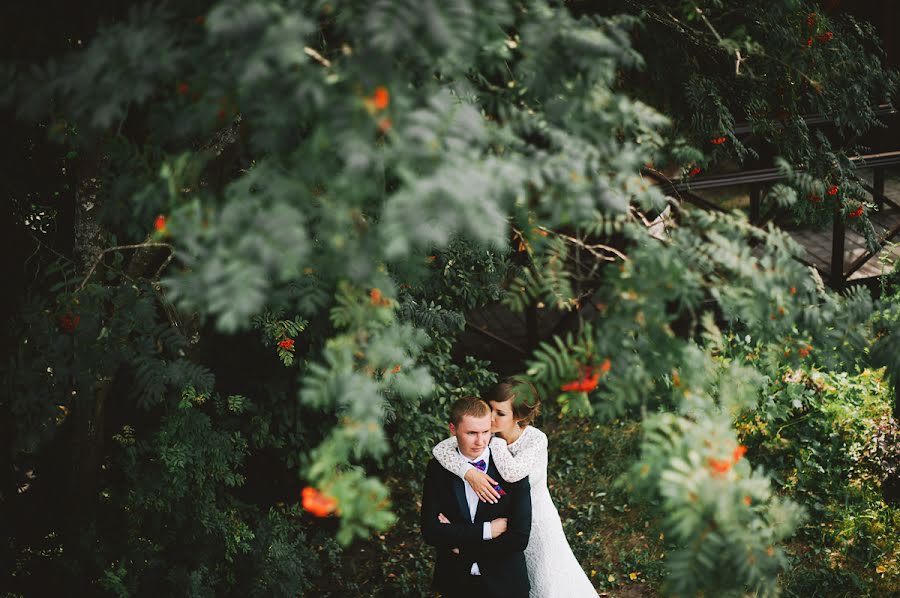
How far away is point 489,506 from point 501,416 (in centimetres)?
46

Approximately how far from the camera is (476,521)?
Result: 338cm

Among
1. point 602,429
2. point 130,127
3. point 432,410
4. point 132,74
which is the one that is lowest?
point 602,429

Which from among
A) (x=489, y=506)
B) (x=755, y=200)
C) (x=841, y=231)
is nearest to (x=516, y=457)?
(x=489, y=506)

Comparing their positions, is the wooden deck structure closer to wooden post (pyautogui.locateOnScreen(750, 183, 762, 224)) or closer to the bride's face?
wooden post (pyautogui.locateOnScreen(750, 183, 762, 224))

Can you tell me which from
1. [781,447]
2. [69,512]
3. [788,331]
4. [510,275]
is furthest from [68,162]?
[781,447]

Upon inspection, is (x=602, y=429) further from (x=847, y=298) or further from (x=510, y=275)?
(x=847, y=298)

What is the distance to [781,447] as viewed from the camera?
535 cm

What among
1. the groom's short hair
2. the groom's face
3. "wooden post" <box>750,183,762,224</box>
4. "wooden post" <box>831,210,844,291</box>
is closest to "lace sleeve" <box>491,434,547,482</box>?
the groom's face

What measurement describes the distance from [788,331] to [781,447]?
351 cm

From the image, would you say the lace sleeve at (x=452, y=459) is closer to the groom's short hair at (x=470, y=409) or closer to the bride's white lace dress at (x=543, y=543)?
the bride's white lace dress at (x=543, y=543)

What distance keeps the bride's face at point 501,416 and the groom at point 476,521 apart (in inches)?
8.8

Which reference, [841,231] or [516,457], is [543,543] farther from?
[841,231]

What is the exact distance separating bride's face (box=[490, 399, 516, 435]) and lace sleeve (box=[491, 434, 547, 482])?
0.09m

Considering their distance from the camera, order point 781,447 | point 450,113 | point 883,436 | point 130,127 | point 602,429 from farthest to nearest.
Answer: point 602,429
point 781,447
point 883,436
point 130,127
point 450,113
